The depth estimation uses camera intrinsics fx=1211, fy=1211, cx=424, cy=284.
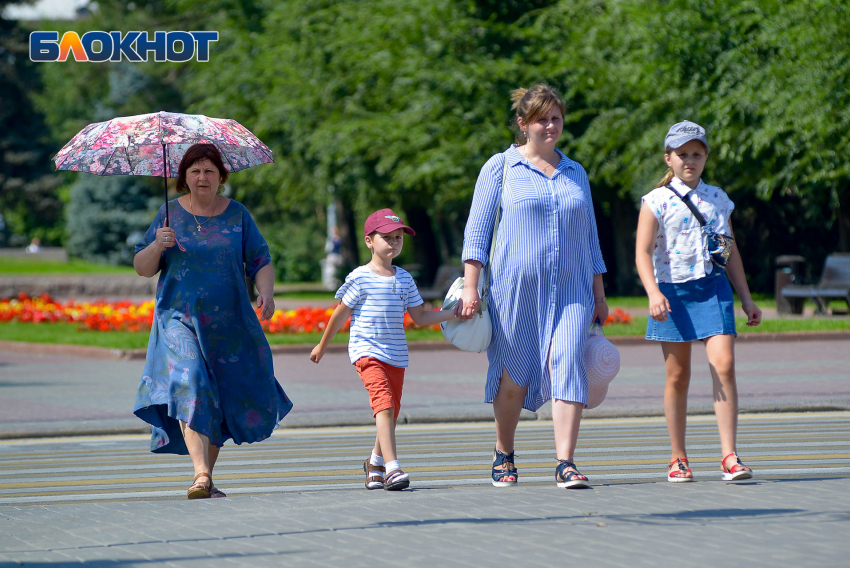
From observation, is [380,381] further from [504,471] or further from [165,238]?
[165,238]

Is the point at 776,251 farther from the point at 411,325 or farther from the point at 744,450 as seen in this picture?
the point at 744,450

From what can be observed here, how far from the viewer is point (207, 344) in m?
5.86

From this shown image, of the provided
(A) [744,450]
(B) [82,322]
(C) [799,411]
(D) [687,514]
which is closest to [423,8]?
(B) [82,322]

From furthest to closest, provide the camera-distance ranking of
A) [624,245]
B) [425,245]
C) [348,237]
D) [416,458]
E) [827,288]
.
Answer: [348,237]
[425,245]
[624,245]
[827,288]
[416,458]

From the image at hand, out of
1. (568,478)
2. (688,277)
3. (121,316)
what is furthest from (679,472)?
(121,316)

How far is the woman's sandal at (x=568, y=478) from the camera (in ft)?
18.5

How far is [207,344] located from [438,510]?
4.74 feet

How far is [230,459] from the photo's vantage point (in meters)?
7.51

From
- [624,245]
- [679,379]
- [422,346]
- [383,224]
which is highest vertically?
[624,245]

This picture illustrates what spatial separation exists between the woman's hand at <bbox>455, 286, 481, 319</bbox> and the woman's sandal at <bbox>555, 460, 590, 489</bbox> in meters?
0.82

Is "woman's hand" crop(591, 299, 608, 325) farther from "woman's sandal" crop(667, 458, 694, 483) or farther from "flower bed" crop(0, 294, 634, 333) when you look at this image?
"flower bed" crop(0, 294, 634, 333)

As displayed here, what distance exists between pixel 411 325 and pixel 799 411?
9019mm

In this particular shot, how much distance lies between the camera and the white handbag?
578 centimetres

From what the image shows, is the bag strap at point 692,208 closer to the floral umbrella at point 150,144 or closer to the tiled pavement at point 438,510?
the tiled pavement at point 438,510
